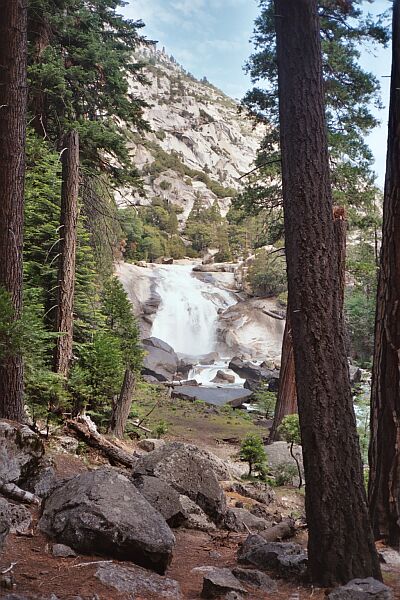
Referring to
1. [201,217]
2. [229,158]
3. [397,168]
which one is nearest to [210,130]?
[229,158]

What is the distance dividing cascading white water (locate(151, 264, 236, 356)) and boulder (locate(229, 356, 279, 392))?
4809 mm

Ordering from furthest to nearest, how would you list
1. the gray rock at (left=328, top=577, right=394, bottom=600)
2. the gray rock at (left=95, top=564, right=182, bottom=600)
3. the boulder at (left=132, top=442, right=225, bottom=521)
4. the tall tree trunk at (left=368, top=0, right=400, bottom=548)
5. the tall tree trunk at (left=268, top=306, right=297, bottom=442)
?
the tall tree trunk at (left=268, top=306, right=297, bottom=442)
the boulder at (left=132, top=442, right=225, bottom=521)
the tall tree trunk at (left=368, top=0, right=400, bottom=548)
the gray rock at (left=95, top=564, right=182, bottom=600)
the gray rock at (left=328, top=577, right=394, bottom=600)

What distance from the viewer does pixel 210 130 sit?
86.0 meters

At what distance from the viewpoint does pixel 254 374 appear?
21516mm

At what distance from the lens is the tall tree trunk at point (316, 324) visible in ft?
9.29

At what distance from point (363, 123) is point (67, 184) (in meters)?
6.02

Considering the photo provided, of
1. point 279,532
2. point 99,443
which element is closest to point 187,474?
point 279,532

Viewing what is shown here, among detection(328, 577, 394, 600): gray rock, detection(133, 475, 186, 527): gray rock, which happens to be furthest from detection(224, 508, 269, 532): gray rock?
Answer: detection(328, 577, 394, 600): gray rock

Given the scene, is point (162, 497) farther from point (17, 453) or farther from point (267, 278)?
point (267, 278)

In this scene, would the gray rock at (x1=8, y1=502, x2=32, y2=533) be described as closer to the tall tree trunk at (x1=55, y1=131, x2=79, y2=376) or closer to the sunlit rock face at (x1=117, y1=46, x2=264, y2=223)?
the tall tree trunk at (x1=55, y1=131, x2=79, y2=376)

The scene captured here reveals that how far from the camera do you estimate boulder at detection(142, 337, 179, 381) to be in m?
20.3

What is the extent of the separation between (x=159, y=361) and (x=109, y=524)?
1862 cm

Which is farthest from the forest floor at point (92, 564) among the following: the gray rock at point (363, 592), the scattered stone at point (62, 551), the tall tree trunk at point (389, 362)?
the tall tree trunk at point (389, 362)

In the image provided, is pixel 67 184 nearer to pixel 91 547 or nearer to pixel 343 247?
pixel 343 247
